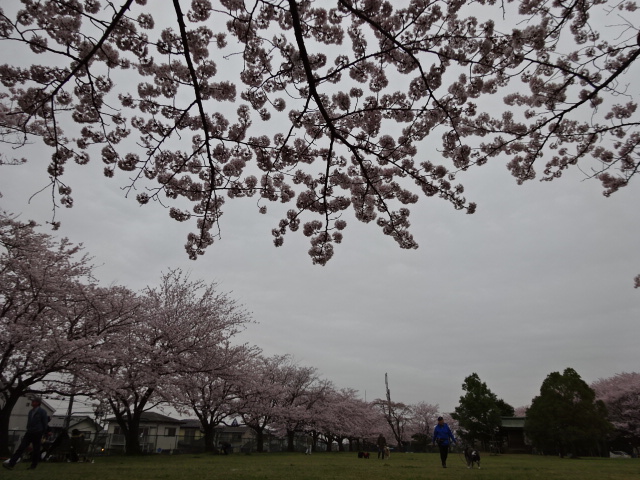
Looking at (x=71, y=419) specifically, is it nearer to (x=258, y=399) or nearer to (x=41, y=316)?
(x=258, y=399)

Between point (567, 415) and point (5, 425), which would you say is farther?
point (567, 415)

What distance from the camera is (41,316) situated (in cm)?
1442

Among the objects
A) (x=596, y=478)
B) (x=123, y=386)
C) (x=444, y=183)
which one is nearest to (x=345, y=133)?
(x=444, y=183)

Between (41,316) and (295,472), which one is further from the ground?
(41,316)

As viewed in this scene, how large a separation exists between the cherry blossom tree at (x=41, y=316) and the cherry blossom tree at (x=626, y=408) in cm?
4132

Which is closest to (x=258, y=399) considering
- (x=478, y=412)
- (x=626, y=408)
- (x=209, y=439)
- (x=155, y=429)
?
(x=209, y=439)

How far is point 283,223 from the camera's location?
787 cm

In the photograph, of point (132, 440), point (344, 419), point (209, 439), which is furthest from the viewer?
point (344, 419)

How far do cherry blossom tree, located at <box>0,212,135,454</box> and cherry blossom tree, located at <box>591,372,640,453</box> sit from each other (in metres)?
41.3

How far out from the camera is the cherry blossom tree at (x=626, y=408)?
113 feet

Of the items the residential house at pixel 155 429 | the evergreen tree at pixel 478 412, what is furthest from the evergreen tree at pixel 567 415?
the residential house at pixel 155 429

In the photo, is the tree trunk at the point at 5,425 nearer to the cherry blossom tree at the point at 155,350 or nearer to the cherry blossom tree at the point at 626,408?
the cherry blossom tree at the point at 155,350

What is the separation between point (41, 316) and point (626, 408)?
150ft

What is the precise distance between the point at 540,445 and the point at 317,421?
61.8 feet
